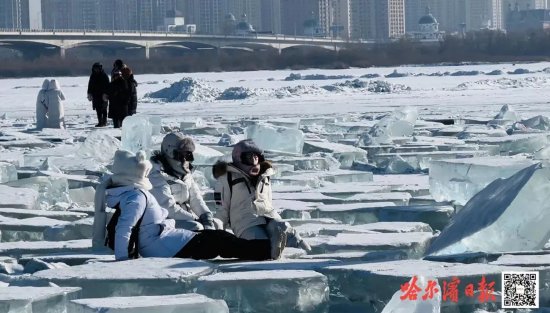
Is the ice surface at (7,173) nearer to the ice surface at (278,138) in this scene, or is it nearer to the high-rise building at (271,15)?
the ice surface at (278,138)

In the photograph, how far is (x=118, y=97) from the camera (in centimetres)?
1603

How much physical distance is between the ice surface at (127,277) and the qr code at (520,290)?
1.14 m

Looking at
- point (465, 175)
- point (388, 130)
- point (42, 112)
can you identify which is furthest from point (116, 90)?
point (465, 175)

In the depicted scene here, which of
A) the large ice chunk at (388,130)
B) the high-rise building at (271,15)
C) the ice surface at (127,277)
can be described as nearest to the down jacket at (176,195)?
the ice surface at (127,277)

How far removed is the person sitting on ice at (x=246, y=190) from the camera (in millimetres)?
5738

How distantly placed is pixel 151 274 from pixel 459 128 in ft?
33.9

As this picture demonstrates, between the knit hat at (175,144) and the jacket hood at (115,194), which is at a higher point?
the knit hat at (175,144)

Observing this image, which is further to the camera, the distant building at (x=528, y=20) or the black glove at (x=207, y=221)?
the distant building at (x=528, y=20)

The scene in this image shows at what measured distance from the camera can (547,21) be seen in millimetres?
145875

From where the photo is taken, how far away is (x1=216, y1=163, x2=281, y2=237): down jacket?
5.76 metres

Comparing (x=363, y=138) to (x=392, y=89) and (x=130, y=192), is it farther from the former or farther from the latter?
(x=392, y=89)

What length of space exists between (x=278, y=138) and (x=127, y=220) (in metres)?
5.90

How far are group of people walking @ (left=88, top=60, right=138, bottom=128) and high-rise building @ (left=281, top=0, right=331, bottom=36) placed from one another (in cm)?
14984


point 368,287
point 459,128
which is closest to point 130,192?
point 368,287
